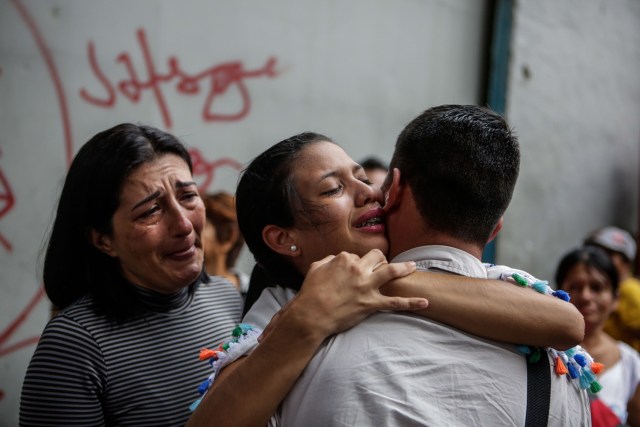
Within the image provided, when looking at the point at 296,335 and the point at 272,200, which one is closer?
the point at 296,335

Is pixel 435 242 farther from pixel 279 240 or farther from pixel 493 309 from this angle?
pixel 279 240

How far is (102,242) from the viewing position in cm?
212

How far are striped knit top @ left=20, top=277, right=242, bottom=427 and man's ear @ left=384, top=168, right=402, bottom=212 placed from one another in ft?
3.04

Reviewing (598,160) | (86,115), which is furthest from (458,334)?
(598,160)

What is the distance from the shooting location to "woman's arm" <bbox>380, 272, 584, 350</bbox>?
1374 millimetres

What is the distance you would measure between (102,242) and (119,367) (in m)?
0.40

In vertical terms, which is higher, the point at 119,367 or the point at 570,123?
the point at 119,367

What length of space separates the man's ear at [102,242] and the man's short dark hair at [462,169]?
103 centimetres

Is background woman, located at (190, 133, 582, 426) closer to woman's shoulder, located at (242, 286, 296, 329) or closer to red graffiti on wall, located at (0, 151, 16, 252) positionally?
woman's shoulder, located at (242, 286, 296, 329)

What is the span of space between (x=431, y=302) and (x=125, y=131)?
47.3 inches

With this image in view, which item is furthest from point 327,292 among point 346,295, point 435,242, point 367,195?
point 367,195

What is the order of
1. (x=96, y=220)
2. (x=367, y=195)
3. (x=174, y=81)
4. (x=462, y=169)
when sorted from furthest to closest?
(x=174, y=81) → (x=96, y=220) → (x=367, y=195) → (x=462, y=169)

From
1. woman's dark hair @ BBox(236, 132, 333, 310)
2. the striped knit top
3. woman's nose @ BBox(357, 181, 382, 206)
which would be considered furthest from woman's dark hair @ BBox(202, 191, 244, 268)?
woman's nose @ BBox(357, 181, 382, 206)

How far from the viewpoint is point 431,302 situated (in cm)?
138
